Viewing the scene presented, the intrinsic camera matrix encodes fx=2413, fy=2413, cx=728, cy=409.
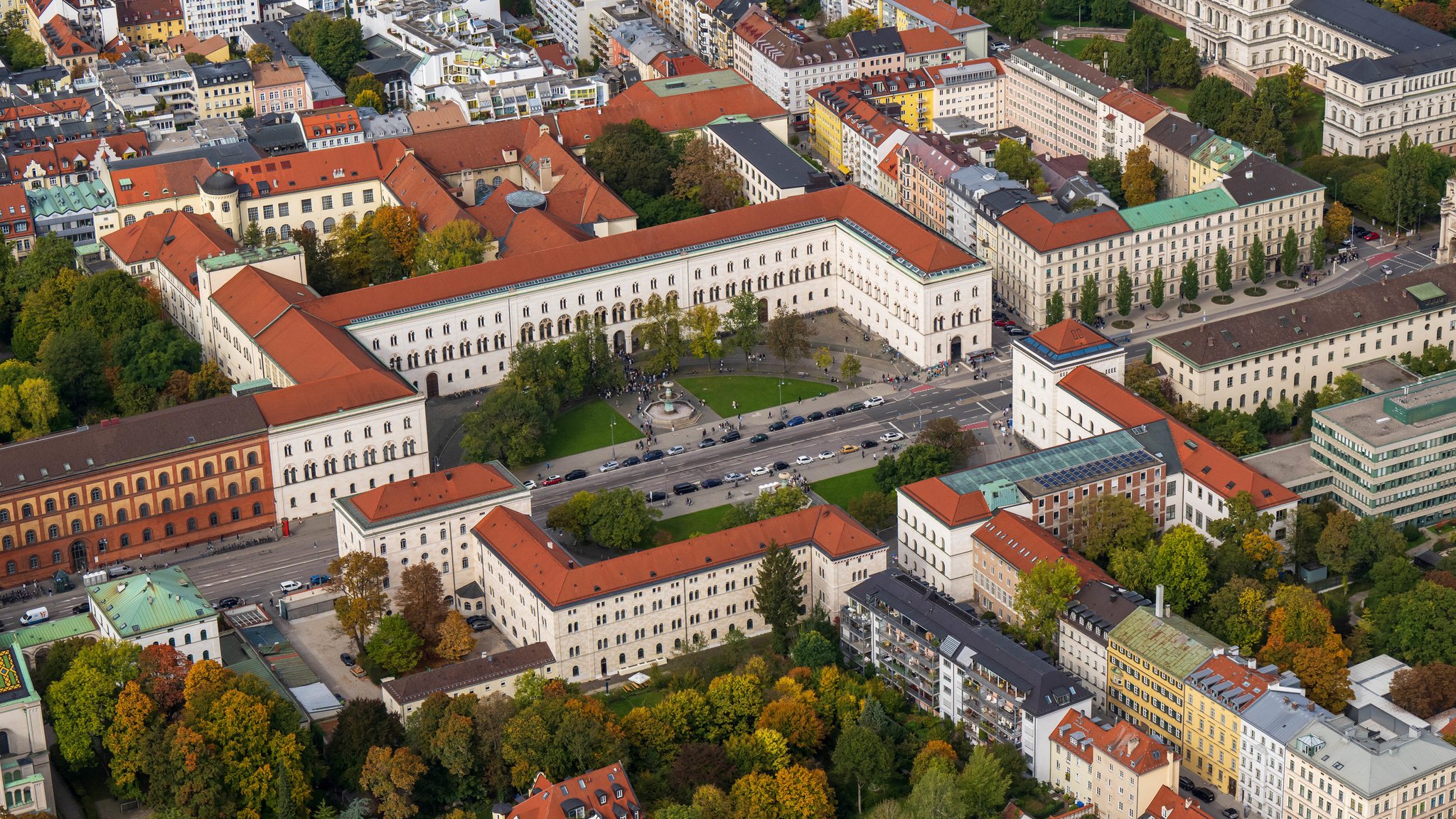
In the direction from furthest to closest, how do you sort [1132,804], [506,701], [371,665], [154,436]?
[154,436]
[371,665]
[506,701]
[1132,804]

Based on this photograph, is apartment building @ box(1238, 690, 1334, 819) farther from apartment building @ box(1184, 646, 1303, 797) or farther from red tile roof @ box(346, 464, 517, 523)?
red tile roof @ box(346, 464, 517, 523)

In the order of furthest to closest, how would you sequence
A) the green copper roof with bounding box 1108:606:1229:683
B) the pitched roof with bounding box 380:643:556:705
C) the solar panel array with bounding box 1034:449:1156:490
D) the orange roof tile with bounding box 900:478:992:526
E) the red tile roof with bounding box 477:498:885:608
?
the solar panel array with bounding box 1034:449:1156:490, the orange roof tile with bounding box 900:478:992:526, the red tile roof with bounding box 477:498:885:608, the pitched roof with bounding box 380:643:556:705, the green copper roof with bounding box 1108:606:1229:683

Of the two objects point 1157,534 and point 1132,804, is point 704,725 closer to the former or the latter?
point 1132,804

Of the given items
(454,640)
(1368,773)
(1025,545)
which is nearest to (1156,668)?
(1025,545)

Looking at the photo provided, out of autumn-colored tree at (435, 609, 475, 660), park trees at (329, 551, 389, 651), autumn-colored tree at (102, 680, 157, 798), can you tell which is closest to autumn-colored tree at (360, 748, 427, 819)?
autumn-colored tree at (102, 680, 157, 798)

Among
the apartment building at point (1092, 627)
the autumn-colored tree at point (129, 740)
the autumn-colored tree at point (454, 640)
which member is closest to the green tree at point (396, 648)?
the autumn-colored tree at point (454, 640)

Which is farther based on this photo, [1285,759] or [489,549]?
[489,549]

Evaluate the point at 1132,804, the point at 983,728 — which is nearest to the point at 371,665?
the point at 983,728

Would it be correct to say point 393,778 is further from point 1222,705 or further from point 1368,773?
point 1368,773
